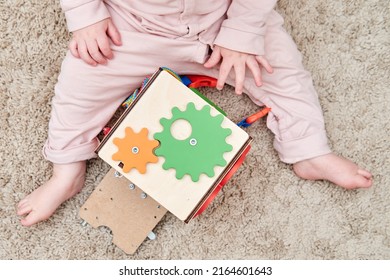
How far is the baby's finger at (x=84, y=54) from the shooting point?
2.32ft

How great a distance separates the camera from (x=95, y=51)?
0.71 m

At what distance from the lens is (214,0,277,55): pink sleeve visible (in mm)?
714

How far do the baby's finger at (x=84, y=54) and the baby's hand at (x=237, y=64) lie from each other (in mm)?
182

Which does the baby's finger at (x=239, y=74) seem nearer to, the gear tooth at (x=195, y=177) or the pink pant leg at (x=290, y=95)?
the pink pant leg at (x=290, y=95)

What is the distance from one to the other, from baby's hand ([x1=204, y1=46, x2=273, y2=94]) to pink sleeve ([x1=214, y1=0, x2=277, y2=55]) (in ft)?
0.04

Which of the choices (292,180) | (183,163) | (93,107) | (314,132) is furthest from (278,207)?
(93,107)

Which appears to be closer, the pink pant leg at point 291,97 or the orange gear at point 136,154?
the orange gear at point 136,154

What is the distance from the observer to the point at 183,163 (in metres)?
0.65

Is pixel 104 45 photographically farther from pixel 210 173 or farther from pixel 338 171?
pixel 338 171

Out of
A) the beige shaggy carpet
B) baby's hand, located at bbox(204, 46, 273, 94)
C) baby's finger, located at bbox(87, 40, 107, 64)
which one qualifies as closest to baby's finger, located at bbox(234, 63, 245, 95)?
baby's hand, located at bbox(204, 46, 273, 94)

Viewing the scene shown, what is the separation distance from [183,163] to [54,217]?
0.30 m

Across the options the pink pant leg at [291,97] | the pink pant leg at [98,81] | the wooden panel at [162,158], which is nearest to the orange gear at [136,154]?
the wooden panel at [162,158]

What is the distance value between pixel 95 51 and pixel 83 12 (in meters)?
0.06

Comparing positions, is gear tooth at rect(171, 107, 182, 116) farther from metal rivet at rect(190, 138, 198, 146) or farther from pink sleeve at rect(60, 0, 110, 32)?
pink sleeve at rect(60, 0, 110, 32)
